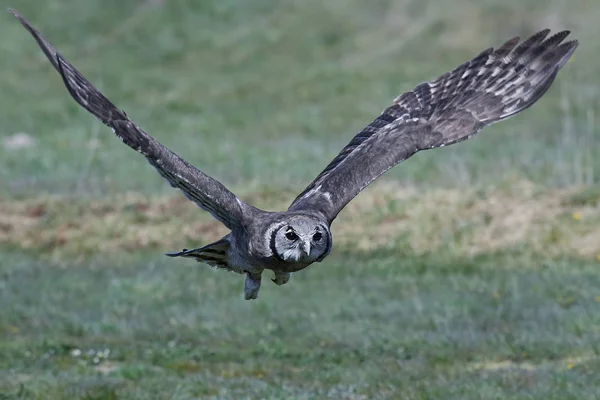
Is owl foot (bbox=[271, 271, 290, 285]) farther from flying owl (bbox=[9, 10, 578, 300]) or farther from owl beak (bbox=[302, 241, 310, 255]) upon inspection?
owl beak (bbox=[302, 241, 310, 255])

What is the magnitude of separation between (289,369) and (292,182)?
11.1m

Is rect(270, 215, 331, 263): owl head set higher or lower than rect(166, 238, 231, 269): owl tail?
lower

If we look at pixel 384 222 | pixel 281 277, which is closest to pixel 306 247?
pixel 281 277

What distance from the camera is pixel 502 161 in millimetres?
25703

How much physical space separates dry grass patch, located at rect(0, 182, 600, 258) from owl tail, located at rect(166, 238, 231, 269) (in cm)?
883

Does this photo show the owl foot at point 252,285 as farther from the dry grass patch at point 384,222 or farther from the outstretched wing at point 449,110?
the dry grass patch at point 384,222

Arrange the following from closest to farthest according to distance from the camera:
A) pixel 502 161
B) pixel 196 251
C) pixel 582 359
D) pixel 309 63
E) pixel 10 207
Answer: pixel 196 251 < pixel 582 359 < pixel 10 207 < pixel 502 161 < pixel 309 63

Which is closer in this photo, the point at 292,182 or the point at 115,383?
the point at 115,383

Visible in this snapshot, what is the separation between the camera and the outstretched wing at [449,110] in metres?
10.3

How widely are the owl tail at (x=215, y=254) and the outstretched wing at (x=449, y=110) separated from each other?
0.69 meters

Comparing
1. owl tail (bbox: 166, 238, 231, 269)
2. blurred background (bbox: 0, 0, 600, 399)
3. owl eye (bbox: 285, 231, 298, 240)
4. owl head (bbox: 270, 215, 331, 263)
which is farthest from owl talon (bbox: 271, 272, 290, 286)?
blurred background (bbox: 0, 0, 600, 399)

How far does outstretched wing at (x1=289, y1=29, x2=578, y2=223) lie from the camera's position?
10.3 metres

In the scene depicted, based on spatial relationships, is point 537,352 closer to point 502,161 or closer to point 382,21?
point 502,161

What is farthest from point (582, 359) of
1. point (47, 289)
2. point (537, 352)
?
point (47, 289)
